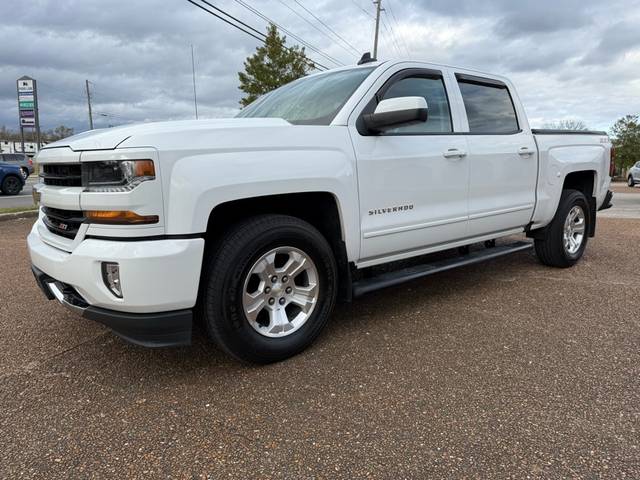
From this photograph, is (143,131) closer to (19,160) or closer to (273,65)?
(273,65)

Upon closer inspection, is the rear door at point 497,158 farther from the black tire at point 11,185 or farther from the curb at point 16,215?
the black tire at point 11,185

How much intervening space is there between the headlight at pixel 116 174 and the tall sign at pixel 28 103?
5030cm

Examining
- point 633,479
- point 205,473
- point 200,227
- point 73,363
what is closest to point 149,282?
point 200,227

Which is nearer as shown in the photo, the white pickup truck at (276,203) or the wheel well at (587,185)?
the white pickup truck at (276,203)

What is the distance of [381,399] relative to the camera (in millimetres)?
2516

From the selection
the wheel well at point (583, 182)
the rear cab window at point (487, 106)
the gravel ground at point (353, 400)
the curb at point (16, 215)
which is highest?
the rear cab window at point (487, 106)

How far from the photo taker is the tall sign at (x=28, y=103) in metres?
45.1

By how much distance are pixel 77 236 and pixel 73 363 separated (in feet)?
3.04

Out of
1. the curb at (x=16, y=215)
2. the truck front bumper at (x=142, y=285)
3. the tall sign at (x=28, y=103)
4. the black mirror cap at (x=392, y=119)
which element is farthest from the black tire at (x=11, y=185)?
the tall sign at (x=28, y=103)

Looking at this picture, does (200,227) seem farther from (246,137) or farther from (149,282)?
(246,137)

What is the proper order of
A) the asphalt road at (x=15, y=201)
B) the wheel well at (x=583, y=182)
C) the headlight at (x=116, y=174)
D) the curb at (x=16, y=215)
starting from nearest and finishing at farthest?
the headlight at (x=116, y=174)
the wheel well at (x=583, y=182)
the curb at (x=16, y=215)
the asphalt road at (x=15, y=201)

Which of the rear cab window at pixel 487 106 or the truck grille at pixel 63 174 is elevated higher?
the rear cab window at pixel 487 106

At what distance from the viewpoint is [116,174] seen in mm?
2371

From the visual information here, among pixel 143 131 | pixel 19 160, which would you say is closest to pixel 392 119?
pixel 143 131
